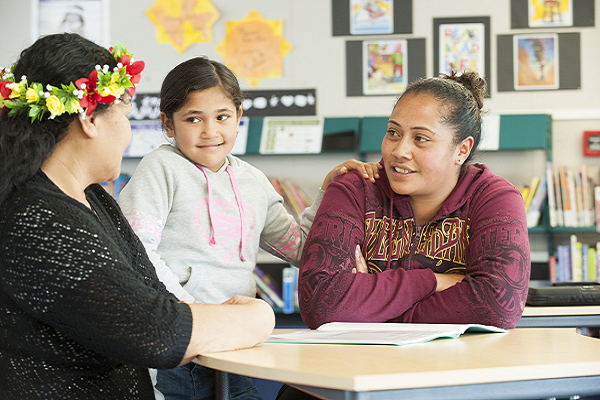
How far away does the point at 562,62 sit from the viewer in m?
3.61

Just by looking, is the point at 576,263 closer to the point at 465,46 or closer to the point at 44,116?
the point at 465,46

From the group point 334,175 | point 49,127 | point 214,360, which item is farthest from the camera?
point 334,175

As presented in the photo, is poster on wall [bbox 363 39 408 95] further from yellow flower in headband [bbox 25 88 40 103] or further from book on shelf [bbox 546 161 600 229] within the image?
yellow flower in headband [bbox 25 88 40 103]

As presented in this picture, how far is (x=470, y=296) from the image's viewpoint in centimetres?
132

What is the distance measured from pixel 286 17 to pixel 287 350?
10.2 feet

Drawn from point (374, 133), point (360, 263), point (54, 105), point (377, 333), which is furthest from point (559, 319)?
point (374, 133)

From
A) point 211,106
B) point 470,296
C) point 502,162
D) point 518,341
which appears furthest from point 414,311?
point 502,162

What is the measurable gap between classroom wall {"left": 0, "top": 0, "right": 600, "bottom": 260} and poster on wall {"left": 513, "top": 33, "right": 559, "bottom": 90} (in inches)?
2.0

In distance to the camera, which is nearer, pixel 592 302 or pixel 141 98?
pixel 592 302

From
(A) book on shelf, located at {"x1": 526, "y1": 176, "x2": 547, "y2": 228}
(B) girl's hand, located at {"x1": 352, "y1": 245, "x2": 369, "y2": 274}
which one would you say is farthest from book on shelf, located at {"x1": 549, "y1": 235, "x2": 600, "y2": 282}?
(B) girl's hand, located at {"x1": 352, "y1": 245, "x2": 369, "y2": 274}

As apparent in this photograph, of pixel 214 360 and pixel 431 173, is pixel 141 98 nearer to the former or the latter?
pixel 431 173

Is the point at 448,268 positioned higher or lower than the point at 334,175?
lower

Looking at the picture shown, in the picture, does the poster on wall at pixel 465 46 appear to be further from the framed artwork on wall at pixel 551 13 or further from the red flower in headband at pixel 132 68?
the red flower in headband at pixel 132 68

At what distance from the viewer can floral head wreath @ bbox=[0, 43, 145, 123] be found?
3.23 feet
